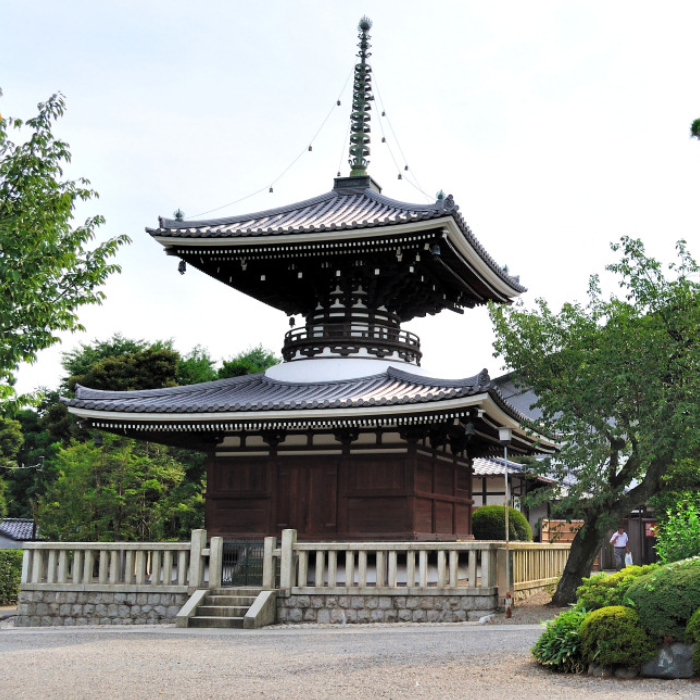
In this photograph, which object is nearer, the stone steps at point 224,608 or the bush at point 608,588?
the bush at point 608,588

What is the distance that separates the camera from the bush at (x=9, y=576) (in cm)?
3016

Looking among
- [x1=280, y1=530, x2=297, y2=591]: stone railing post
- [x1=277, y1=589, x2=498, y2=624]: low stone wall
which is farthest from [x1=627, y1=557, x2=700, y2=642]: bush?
[x1=280, y1=530, x2=297, y2=591]: stone railing post

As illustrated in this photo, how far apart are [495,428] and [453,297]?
4.50 m

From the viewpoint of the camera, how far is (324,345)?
2127cm

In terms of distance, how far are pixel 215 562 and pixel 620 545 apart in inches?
734

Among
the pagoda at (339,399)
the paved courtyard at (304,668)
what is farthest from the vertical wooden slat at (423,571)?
the paved courtyard at (304,668)

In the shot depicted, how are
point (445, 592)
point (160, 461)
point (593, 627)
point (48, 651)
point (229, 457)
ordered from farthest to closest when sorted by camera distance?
point (160, 461) → point (229, 457) → point (445, 592) → point (48, 651) → point (593, 627)

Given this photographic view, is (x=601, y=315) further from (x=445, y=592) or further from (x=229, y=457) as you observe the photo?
(x=229, y=457)

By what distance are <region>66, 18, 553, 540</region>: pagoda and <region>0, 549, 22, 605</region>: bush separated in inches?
471

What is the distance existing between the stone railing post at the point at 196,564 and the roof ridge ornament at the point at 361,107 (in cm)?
1117

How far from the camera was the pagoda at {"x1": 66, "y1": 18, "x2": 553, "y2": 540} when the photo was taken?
1870 centimetres

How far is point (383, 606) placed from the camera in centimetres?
1697

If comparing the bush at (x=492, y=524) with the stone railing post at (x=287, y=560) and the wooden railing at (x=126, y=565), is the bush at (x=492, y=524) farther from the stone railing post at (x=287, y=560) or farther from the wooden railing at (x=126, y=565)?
the wooden railing at (x=126, y=565)

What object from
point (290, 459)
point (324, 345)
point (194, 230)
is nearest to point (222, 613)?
point (290, 459)
